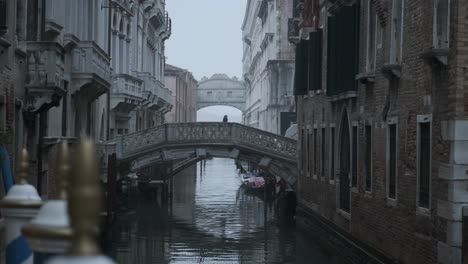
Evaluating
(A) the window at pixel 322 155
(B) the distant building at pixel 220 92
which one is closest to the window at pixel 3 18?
(A) the window at pixel 322 155

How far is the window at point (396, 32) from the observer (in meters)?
13.0

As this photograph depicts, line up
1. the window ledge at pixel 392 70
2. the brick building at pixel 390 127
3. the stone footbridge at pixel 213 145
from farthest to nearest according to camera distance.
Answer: the stone footbridge at pixel 213 145 → the window ledge at pixel 392 70 → the brick building at pixel 390 127

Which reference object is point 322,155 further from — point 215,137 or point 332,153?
point 215,137

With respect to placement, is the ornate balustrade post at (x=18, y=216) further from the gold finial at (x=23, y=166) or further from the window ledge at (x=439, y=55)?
the window ledge at (x=439, y=55)

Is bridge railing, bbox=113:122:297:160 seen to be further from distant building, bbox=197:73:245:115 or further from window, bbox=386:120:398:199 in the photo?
distant building, bbox=197:73:245:115

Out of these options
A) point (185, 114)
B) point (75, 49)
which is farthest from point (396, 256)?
point (185, 114)

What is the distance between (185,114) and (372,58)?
202 feet

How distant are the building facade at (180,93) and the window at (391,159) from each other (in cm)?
4624

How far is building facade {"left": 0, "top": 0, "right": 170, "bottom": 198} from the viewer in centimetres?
1257

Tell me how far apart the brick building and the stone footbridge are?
13.4 feet

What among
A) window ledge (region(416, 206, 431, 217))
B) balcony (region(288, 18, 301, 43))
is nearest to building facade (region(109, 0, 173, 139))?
balcony (region(288, 18, 301, 43))

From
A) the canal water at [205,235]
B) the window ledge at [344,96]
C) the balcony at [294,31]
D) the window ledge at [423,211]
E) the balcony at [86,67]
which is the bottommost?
the canal water at [205,235]

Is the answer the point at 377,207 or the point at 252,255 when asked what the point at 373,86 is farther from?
the point at 252,255

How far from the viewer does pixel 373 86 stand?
1480 cm
